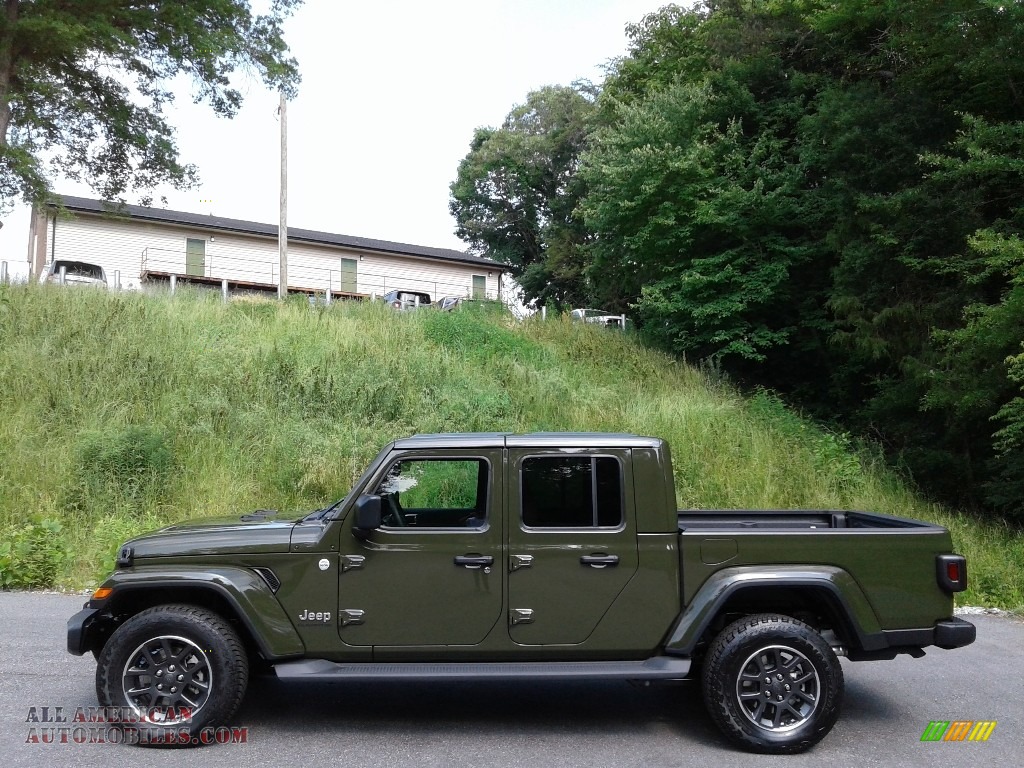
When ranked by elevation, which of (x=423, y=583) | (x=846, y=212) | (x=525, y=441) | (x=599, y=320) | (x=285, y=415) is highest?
(x=846, y=212)

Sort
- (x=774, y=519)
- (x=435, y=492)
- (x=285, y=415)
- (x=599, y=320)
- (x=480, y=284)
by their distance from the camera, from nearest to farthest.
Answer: (x=435, y=492) → (x=774, y=519) → (x=285, y=415) → (x=599, y=320) → (x=480, y=284)

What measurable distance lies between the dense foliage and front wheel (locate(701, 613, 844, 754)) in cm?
715

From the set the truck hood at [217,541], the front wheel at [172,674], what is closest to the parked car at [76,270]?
the truck hood at [217,541]

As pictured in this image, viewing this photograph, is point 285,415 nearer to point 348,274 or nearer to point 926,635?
point 926,635

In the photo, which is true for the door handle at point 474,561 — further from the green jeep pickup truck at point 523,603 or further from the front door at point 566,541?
the front door at point 566,541

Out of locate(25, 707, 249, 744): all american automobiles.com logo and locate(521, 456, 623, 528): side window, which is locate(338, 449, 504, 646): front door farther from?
locate(25, 707, 249, 744): all american automobiles.com logo

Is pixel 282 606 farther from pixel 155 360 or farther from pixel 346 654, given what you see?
pixel 155 360

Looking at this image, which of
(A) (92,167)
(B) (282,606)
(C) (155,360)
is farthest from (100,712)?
(A) (92,167)

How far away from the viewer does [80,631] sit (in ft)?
14.8

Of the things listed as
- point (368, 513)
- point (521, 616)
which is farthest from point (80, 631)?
point (521, 616)

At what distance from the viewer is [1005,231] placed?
12328mm

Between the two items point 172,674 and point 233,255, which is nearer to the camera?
point 172,674

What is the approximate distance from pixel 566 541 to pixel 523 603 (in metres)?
0.45

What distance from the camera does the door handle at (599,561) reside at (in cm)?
464
